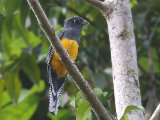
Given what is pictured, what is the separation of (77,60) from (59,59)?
4.35 ft

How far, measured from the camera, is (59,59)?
140 inches

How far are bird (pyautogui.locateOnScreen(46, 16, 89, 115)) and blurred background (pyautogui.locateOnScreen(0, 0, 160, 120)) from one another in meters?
0.25

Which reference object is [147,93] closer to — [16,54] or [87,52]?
[87,52]

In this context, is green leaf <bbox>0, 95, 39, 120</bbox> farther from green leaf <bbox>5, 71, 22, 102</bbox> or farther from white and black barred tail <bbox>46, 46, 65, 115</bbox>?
white and black barred tail <bbox>46, 46, 65, 115</bbox>

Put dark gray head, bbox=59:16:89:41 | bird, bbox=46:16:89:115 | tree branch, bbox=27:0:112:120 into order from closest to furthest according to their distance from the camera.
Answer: tree branch, bbox=27:0:112:120
bird, bbox=46:16:89:115
dark gray head, bbox=59:16:89:41

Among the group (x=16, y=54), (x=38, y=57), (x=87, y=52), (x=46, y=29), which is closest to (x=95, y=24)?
(x=87, y=52)

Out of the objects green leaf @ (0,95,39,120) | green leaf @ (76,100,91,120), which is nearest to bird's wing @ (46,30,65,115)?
green leaf @ (76,100,91,120)

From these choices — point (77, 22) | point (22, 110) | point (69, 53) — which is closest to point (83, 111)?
point (69, 53)

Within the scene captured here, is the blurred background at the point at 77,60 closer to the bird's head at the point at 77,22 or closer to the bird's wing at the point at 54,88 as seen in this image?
the bird's head at the point at 77,22

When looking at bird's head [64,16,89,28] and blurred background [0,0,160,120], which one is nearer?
bird's head [64,16,89,28]

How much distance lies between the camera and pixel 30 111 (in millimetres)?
5402

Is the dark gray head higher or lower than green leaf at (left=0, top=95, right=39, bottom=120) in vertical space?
higher

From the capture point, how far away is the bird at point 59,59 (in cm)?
348

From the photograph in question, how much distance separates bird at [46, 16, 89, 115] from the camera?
11.4 feet
